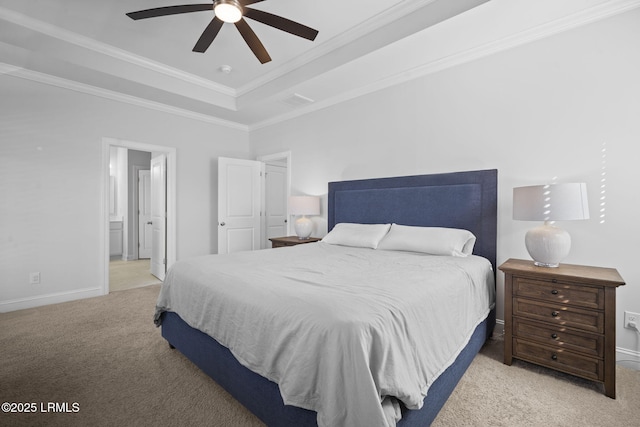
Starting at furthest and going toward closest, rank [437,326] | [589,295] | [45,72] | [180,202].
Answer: [180,202] → [45,72] → [589,295] → [437,326]

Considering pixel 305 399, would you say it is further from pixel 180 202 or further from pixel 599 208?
pixel 180 202

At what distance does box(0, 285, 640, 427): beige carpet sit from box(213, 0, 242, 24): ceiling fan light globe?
98.9 inches

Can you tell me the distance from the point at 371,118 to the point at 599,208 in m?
2.37

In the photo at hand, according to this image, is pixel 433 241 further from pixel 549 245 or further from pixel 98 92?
pixel 98 92

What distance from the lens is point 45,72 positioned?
11.0ft

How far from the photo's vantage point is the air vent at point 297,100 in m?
3.96

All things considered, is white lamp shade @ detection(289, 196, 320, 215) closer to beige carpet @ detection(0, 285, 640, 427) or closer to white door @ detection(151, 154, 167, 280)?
white door @ detection(151, 154, 167, 280)

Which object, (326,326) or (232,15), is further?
(232,15)

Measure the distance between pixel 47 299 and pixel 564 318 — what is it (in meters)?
5.10

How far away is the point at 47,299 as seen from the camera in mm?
3459

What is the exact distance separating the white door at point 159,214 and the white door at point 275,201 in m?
1.76

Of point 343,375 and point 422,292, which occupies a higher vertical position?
point 422,292

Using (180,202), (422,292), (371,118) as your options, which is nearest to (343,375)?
(422,292)

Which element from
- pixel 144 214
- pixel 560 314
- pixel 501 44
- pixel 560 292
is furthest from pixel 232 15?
pixel 144 214
